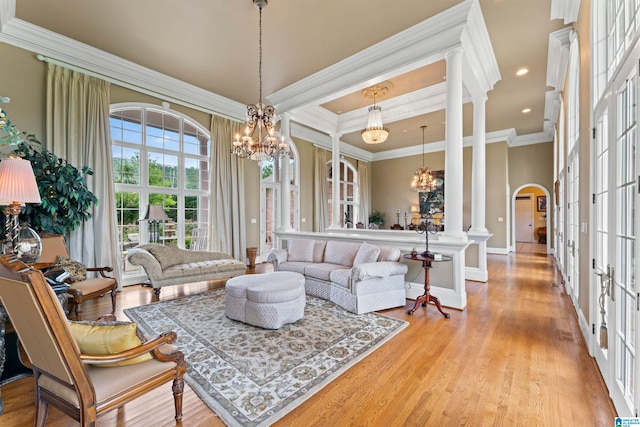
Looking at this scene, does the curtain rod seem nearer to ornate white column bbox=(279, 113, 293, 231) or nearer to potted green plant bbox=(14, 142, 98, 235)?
potted green plant bbox=(14, 142, 98, 235)

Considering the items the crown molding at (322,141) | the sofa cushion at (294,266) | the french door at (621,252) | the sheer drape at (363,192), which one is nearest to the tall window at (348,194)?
the sheer drape at (363,192)

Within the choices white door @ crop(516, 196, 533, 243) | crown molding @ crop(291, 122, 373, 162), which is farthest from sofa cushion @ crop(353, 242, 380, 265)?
white door @ crop(516, 196, 533, 243)

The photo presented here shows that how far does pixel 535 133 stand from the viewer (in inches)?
343

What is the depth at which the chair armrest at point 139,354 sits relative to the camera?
134cm

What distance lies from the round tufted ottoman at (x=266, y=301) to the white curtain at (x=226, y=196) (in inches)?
112

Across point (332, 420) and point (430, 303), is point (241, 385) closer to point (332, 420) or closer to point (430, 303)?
point (332, 420)

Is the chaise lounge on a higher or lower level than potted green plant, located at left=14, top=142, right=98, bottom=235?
lower

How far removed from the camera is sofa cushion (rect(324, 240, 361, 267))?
442 cm

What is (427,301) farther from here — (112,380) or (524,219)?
(524,219)

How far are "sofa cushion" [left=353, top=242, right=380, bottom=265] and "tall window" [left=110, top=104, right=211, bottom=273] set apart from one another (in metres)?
3.68

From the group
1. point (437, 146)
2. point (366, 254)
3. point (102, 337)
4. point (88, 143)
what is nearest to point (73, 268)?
point (88, 143)

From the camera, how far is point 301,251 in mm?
4941

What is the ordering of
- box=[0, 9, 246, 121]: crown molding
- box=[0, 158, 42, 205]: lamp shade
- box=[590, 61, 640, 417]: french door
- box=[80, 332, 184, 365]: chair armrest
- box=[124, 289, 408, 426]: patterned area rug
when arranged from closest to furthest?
box=[80, 332, 184, 365]: chair armrest, box=[590, 61, 640, 417]: french door, box=[124, 289, 408, 426]: patterned area rug, box=[0, 158, 42, 205]: lamp shade, box=[0, 9, 246, 121]: crown molding

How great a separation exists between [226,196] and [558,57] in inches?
253
